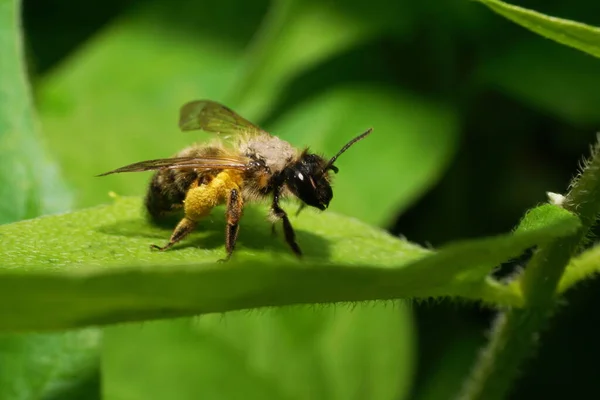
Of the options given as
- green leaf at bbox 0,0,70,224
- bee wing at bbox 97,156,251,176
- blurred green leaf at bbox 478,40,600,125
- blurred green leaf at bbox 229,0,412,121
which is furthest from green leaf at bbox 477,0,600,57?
blurred green leaf at bbox 478,40,600,125

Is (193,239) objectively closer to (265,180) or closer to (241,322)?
(265,180)

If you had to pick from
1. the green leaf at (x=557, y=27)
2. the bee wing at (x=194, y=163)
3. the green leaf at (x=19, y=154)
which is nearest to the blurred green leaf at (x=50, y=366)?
the green leaf at (x=19, y=154)

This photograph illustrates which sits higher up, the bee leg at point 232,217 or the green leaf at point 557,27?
the green leaf at point 557,27

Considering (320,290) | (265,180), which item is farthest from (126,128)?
(320,290)

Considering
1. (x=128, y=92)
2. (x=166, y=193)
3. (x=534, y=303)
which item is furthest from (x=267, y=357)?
(x=128, y=92)

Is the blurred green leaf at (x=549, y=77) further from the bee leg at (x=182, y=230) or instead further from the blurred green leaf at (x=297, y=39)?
the bee leg at (x=182, y=230)
